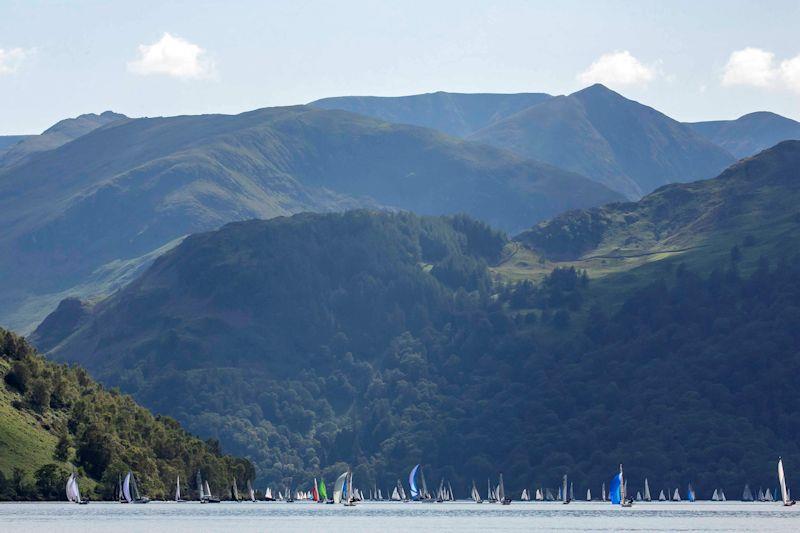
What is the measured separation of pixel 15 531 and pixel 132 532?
1714cm

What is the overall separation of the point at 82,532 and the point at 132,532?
7.52m

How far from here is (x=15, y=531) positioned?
183500mm

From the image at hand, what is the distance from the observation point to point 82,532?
19038 cm

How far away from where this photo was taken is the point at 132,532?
196 m

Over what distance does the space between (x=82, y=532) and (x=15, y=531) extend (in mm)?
9627

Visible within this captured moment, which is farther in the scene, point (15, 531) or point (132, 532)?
point (132, 532)
